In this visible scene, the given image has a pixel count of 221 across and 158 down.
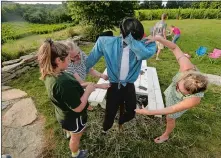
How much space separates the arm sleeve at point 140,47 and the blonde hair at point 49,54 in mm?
706

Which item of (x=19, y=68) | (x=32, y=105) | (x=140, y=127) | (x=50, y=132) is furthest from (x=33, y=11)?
(x=140, y=127)

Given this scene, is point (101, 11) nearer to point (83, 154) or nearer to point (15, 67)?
point (15, 67)

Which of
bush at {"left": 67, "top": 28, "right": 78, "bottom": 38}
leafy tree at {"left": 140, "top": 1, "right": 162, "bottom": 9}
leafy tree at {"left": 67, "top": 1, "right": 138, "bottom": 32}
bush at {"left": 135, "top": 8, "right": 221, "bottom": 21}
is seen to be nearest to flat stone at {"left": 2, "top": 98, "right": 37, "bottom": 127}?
bush at {"left": 67, "top": 28, "right": 78, "bottom": 38}

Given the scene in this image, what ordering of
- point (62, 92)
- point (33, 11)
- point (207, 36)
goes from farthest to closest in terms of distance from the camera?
point (207, 36) → point (33, 11) → point (62, 92)

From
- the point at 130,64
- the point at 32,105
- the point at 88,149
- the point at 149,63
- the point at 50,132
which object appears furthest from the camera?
the point at 149,63

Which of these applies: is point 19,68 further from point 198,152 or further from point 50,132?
point 198,152

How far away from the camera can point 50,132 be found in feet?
11.4

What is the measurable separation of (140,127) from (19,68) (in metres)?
3.51

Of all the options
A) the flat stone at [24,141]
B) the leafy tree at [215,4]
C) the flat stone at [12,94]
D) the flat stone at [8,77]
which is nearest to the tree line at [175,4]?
the leafy tree at [215,4]

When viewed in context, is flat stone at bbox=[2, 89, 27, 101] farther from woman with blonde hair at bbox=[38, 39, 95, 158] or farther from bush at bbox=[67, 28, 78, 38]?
bush at bbox=[67, 28, 78, 38]

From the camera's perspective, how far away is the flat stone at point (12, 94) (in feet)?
14.5

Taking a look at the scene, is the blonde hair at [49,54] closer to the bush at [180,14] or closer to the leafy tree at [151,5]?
the bush at [180,14]

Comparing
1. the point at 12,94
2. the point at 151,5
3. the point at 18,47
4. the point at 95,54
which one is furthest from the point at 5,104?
the point at 151,5

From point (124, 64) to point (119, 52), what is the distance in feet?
0.50
